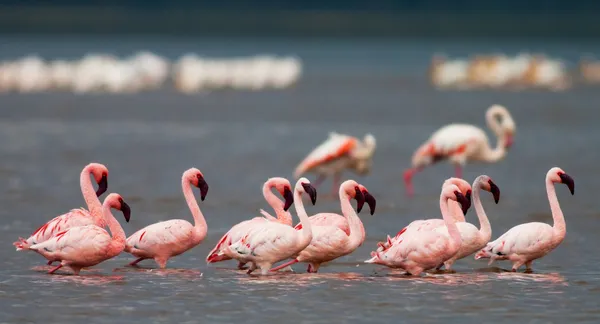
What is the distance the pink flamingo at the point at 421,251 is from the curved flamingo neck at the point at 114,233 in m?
1.72

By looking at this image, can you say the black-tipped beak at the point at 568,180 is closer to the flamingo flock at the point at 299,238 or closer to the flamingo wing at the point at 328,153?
the flamingo flock at the point at 299,238

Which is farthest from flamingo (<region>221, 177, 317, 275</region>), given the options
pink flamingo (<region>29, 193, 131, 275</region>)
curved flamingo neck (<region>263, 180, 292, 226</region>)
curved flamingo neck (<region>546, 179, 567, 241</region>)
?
curved flamingo neck (<region>546, 179, 567, 241</region>)

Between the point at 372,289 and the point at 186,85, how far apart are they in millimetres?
30422

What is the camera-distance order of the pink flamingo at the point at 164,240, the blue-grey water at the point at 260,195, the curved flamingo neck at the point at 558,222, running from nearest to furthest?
the blue-grey water at the point at 260,195 → the pink flamingo at the point at 164,240 → the curved flamingo neck at the point at 558,222

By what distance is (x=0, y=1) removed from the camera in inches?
4879

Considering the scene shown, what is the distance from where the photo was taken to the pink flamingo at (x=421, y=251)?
9977 millimetres

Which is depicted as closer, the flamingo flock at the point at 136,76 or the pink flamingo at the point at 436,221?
the pink flamingo at the point at 436,221

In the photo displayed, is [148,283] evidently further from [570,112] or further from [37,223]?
[570,112]

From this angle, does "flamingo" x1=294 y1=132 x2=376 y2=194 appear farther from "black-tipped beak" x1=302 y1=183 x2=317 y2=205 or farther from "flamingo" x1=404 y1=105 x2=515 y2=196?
"black-tipped beak" x1=302 y1=183 x2=317 y2=205

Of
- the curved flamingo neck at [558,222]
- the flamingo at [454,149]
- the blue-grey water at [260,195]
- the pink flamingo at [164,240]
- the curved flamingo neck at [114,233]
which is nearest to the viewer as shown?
the blue-grey water at [260,195]

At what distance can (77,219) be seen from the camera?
10.6 metres

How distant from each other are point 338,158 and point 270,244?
5.43m

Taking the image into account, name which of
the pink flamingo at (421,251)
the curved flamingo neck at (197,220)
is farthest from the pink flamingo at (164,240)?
the pink flamingo at (421,251)

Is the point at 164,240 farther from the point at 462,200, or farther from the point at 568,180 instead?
the point at 568,180
